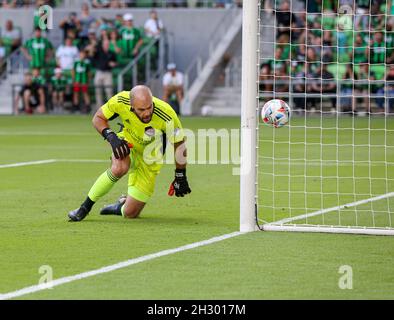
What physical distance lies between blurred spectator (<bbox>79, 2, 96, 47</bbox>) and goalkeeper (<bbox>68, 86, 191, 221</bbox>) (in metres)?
24.5

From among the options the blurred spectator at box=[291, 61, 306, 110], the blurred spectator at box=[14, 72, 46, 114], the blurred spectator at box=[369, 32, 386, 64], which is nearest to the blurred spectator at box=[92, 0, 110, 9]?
the blurred spectator at box=[14, 72, 46, 114]

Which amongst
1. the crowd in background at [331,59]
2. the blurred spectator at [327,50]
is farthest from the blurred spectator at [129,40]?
the blurred spectator at [327,50]

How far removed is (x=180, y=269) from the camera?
28.6 feet

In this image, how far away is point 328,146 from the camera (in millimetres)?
21906

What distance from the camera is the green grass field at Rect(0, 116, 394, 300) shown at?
7.96m

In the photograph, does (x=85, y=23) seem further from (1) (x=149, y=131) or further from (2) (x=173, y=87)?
(1) (x=149, y=131)

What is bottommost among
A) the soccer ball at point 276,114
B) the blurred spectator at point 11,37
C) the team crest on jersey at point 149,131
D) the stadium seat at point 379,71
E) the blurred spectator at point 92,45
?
the team crest on jersey at point 149,131

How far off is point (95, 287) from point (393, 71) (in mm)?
23925

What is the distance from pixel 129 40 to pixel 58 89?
8.81ft

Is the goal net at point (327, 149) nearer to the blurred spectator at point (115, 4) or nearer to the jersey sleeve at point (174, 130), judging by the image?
the jersey sleeve at point (174, 130)

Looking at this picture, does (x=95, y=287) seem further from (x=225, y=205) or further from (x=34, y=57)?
(x=34, y=57)

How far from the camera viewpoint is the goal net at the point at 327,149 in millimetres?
11938

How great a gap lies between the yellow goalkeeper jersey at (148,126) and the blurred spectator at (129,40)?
75.6ft
